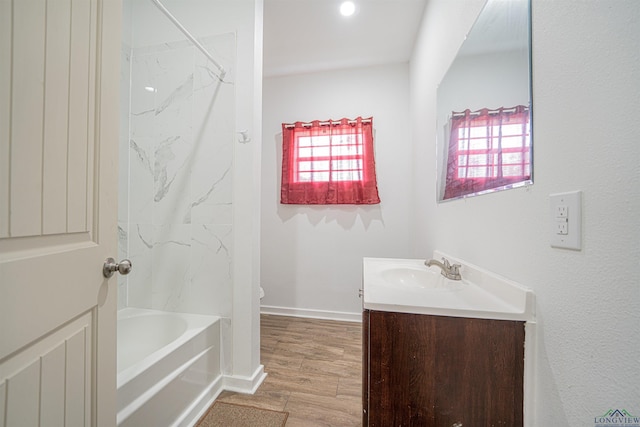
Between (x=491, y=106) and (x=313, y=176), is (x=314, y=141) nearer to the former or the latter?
(x=313, y=176)

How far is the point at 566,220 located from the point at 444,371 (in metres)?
0.52

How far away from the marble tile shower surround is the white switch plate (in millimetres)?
1553

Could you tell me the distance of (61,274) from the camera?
601mm

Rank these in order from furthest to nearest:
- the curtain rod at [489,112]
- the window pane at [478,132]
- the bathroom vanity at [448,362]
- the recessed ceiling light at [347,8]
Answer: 1. the recessed ceiling light at [347,8]
2. the window pane at [478,132]
3. the curtain rod at [489,112]
4. the bathroom vanity at [448,362]

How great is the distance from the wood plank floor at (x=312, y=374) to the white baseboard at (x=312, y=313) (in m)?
0.11

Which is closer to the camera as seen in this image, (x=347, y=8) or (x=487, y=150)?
(x=487, y=150)

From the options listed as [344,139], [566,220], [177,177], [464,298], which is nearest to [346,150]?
[344,139]

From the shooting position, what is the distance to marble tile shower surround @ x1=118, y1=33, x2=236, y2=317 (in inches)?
64.7

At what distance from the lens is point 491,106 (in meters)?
0.96

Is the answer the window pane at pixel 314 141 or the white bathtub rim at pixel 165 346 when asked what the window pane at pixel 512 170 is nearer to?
the white bathtub rim at pixel 165 346

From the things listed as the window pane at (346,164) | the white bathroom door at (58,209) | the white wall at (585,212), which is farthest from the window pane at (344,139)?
the white bathroom door at (58,209)

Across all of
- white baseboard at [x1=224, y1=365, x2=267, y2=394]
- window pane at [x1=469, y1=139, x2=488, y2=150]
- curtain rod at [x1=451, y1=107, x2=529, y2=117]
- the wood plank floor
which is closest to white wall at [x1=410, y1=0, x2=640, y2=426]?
curtain rod at [x1=451, y1=107, x2=529, y2=117]

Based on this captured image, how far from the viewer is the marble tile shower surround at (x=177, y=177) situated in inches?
64.7

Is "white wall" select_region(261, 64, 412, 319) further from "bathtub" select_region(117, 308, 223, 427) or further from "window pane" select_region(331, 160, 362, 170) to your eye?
"bathtub" select_region(117, 308, 223, 427)
